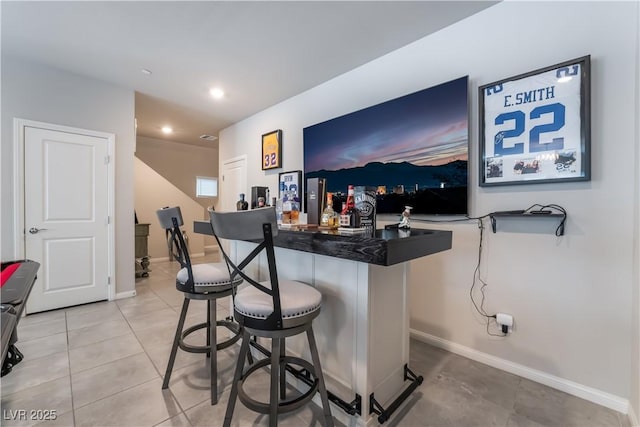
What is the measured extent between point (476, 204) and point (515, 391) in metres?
1.31

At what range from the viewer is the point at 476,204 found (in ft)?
7.04

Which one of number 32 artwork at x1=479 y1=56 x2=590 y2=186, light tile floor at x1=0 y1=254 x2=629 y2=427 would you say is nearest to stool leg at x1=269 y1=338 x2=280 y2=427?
light tile floor at x1=0 y1=254 x2=629 y2=427

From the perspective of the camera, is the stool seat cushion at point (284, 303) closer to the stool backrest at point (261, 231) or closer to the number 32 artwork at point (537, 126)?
the stool backrest at point (261, 231)

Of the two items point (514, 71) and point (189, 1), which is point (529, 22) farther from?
point (189, 1)

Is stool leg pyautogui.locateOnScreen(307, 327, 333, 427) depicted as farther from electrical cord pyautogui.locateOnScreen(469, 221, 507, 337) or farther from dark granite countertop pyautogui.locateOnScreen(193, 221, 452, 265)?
electrical cord pyautogui.locateOnScreen(469, 221, 507, 337)

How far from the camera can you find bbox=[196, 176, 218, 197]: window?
720cm

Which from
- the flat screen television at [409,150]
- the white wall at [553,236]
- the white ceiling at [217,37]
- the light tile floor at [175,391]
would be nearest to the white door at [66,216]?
the light tile floor at [175,391]

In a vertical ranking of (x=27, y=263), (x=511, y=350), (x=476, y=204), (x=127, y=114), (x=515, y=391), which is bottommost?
(x=515, y=391)

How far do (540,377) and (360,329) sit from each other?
1.50 m

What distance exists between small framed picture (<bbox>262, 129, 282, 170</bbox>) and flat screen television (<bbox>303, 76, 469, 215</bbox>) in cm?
102

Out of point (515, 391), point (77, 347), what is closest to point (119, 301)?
point (77, 347)

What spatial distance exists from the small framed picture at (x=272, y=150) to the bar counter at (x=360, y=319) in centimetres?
266

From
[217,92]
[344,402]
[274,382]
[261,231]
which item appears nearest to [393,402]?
[344,402]

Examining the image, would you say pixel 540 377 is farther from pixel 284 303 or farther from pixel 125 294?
pixel 125 294
